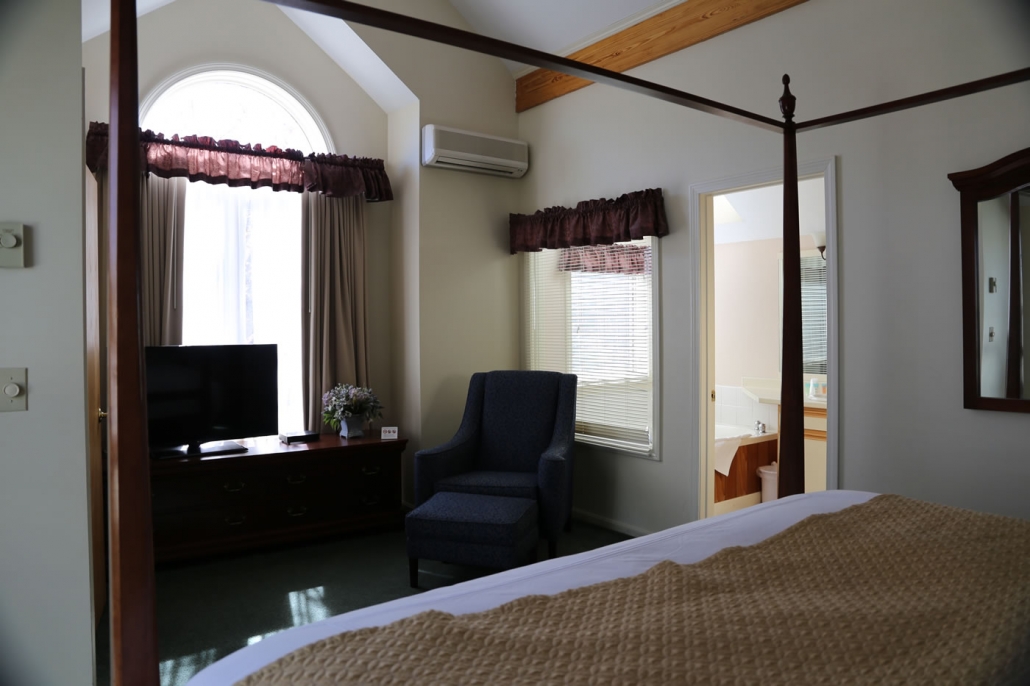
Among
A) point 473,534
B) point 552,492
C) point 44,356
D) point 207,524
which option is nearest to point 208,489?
point 207,524

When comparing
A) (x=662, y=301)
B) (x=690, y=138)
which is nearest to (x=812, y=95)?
(x=690, y=138)

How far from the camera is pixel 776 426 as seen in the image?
4.91 m

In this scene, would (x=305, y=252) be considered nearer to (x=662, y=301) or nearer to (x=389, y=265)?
(x=389, y=265)

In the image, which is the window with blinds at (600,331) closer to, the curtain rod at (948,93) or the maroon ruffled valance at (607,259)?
the maroon ruffled valance at (607,259)

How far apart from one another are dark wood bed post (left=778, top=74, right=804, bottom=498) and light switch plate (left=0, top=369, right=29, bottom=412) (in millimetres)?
2403

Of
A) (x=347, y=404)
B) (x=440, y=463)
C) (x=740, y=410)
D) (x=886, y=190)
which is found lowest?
(x=440, y=463)

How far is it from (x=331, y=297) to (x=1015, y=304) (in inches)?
142

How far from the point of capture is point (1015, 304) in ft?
8.25

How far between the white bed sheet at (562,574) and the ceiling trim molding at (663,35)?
242cm

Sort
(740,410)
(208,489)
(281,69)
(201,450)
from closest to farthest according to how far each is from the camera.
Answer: (208,489), (201,450), (281,69), (740,410)

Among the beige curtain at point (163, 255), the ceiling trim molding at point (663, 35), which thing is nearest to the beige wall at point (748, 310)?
the ceiling trim molding at point (663, 35)

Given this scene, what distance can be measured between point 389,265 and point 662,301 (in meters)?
1.96

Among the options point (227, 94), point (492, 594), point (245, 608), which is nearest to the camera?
point (492, 594)

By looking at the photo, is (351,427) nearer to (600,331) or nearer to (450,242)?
(450,242)
